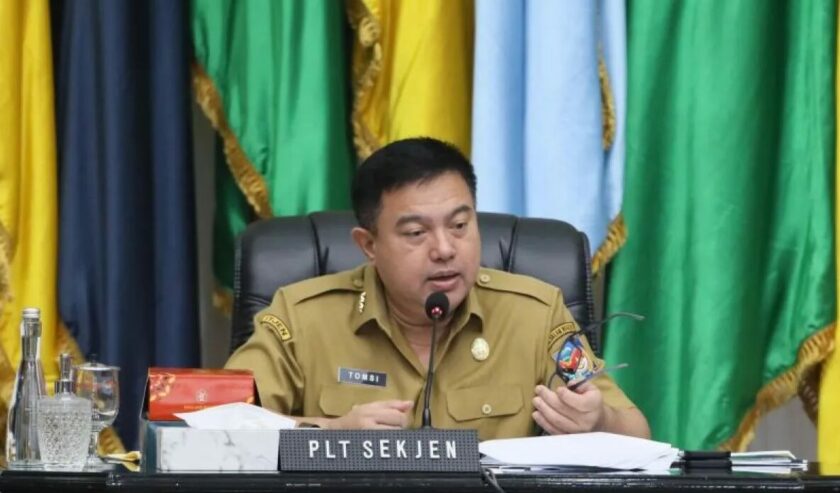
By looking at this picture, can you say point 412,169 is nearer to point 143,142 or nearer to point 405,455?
point 405,455

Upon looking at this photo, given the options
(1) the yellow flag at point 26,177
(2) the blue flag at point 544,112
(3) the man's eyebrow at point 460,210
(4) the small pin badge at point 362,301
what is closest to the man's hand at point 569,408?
(3) the man's eyebrow at point 460,210

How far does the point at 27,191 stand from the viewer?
4.15m

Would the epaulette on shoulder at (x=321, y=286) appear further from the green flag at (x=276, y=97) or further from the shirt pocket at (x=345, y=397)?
the green flag at (x=276, y=97)

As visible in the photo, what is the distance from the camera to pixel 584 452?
2488mm

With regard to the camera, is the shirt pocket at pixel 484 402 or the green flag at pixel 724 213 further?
the green flag at pixel 724 213

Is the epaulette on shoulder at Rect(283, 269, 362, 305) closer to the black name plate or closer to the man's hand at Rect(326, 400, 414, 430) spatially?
the man's hand at Rect(326, 400, 414, 430)

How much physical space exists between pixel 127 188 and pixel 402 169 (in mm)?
1243

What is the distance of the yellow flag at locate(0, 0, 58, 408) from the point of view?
162 inches

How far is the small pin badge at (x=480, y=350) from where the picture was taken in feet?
10.7

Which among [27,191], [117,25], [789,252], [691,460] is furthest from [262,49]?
[691,460]

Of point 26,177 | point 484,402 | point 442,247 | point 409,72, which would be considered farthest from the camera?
point 409,72

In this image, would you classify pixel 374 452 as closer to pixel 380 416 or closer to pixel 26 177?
pixel 380 416

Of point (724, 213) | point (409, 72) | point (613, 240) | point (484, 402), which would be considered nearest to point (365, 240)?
A: point (484, 402)

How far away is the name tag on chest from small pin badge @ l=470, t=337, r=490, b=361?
0.62 feet
